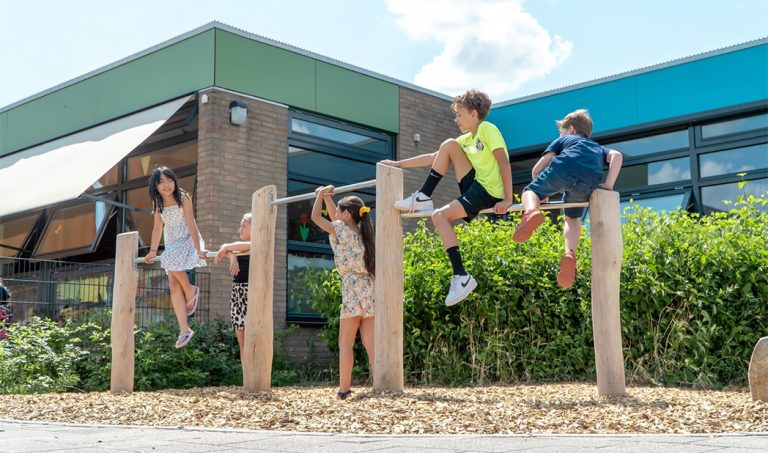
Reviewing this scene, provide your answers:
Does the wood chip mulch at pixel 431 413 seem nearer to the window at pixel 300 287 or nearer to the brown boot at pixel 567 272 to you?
the brown boot at pixel 567 272

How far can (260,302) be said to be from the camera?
7.15 metres

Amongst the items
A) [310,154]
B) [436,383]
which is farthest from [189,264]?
[310,154]

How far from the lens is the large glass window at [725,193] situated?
11.6 m

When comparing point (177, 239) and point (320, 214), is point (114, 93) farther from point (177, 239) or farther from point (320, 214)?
point (320, 214)

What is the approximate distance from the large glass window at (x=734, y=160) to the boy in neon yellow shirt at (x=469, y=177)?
6.94 m

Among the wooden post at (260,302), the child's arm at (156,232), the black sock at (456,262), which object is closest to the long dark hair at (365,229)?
the black sock at (456,262)

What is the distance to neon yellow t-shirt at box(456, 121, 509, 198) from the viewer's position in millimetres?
5961

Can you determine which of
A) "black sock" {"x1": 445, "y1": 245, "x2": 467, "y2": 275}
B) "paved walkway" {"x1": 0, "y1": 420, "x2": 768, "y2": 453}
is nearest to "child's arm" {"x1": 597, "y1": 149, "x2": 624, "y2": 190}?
"black sock" {"x1": 445, "y1": 245, "x2": 467, "y2": 275}

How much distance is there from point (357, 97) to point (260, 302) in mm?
6267

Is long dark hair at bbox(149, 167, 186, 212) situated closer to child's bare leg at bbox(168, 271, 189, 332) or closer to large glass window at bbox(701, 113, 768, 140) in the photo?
child's bare leg at bbox(168, 271, 189, 332)

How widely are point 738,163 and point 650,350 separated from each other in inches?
193

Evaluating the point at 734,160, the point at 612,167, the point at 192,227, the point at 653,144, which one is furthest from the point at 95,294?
the point at 734,160

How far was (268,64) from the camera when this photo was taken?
11812 mm

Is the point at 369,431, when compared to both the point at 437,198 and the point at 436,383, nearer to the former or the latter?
the point at 436,383
